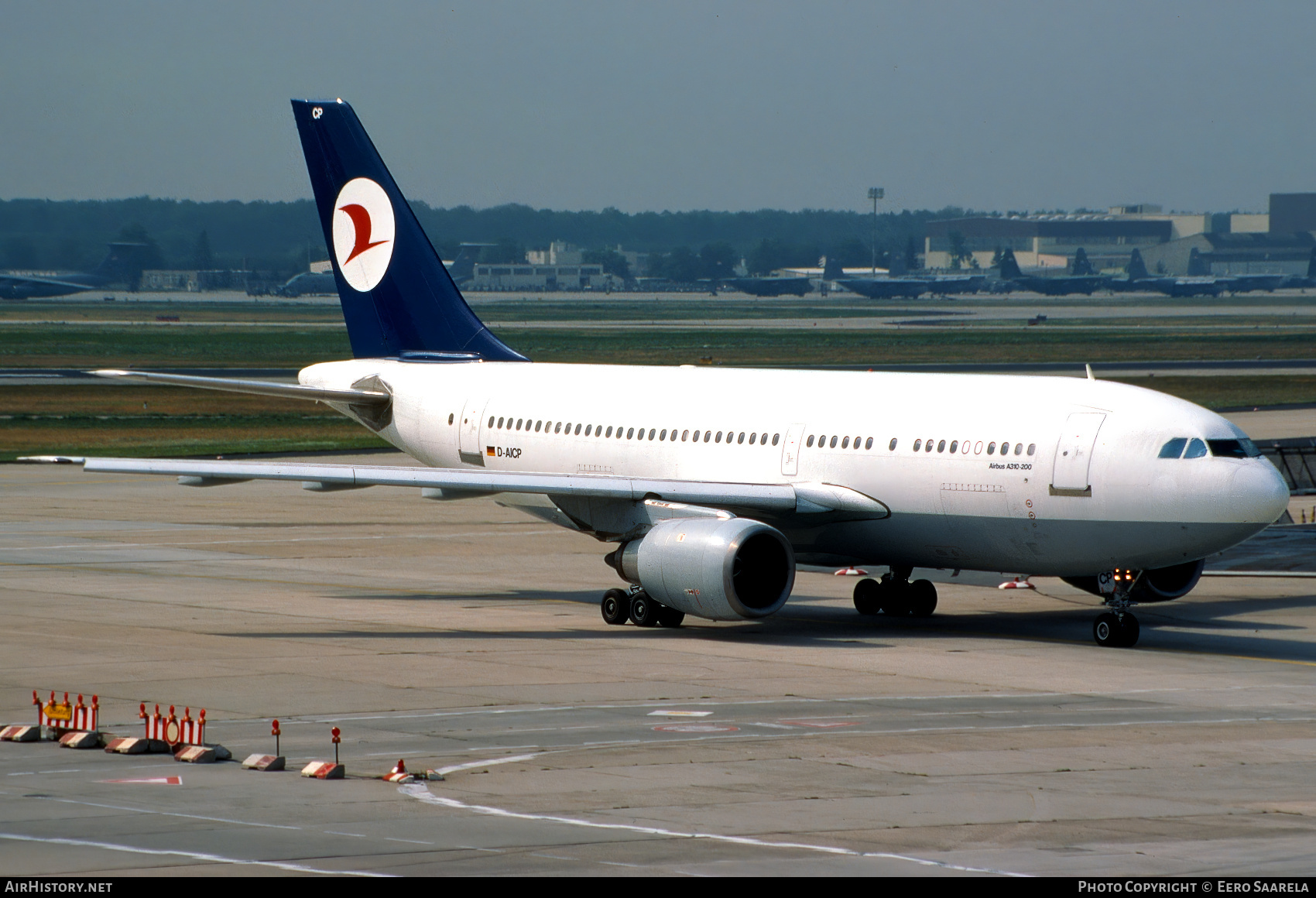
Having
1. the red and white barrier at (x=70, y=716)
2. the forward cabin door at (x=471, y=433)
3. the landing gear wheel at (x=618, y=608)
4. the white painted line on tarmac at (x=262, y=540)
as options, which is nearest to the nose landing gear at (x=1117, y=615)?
the landing gear wheel at (x=618, y=608)

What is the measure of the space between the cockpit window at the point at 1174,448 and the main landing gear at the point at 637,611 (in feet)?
28.9

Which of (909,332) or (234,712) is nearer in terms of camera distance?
(234,712)

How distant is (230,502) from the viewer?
186 ft

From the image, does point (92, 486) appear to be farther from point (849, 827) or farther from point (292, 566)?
point (849, 827)

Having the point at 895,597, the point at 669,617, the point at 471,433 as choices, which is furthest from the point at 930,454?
the point at 471,433

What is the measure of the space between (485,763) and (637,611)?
42.1ft

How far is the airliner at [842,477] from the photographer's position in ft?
100

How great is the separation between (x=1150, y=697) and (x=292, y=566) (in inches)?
867

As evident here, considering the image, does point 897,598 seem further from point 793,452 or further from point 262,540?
point 262,540

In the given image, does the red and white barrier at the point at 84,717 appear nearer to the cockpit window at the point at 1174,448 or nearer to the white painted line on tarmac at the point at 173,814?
the white painted line on tarmac at the point at 173,814

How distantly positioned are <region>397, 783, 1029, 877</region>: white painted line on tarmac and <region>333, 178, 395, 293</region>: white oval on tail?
2574 cm

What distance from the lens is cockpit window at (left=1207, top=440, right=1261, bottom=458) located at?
30359 mm

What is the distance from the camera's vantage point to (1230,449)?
30.5m
